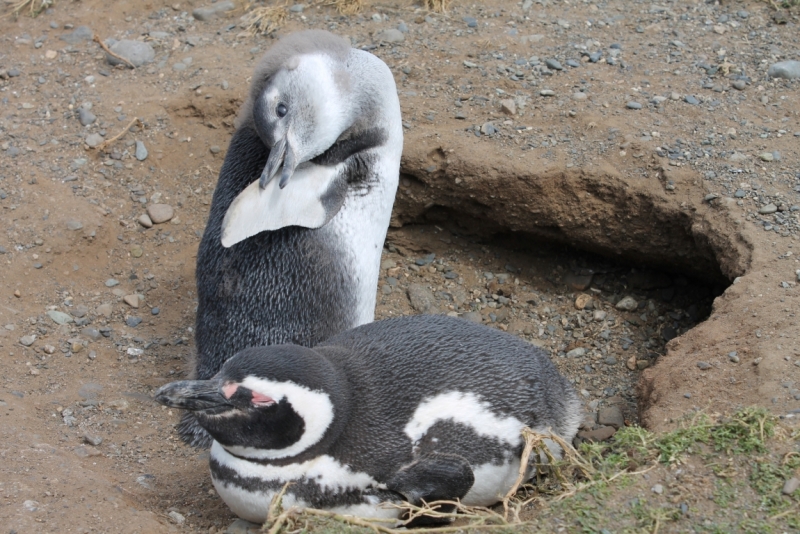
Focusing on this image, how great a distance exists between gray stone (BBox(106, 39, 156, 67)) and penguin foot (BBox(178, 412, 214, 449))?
8.77 feet

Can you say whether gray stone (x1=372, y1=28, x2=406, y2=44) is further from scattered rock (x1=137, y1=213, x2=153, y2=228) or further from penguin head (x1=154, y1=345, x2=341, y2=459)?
penguin head (x1=154, y1=345, x2=341, y2=459)

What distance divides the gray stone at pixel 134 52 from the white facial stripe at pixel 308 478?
3340mm

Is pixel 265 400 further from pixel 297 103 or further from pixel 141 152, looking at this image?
pixel 141 152

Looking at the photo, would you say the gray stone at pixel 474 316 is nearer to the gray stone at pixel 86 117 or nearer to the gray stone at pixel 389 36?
the gray stone at pixel 389 36

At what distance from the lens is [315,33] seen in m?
3.75

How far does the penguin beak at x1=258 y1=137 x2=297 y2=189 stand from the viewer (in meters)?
3.43

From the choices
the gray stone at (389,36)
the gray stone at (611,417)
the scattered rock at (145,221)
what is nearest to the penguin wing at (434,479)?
the gray stone at (611,417)

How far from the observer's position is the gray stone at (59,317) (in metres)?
4.09

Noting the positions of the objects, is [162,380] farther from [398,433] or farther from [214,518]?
[398,433]

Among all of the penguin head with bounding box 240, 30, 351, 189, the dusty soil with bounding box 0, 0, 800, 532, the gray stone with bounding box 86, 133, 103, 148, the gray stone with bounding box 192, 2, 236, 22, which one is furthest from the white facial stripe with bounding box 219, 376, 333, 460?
the gray stone with bounding box 192, 2, 236, 22

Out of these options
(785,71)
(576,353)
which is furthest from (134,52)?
(785,71)

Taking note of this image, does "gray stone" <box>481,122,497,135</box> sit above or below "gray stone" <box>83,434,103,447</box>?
above

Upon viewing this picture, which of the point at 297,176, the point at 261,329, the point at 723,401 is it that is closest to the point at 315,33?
the point at 297,176

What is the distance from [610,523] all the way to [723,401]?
0.77 meters
